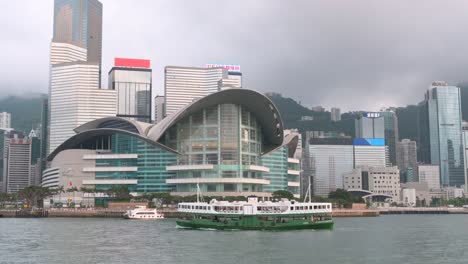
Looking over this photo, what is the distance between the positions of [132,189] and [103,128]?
1706 centimetres

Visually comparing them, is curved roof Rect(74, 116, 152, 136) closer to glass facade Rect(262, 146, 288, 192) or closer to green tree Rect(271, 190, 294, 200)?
glass facade Rect(262, 146, 288, 192)

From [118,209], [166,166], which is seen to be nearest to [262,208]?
[118,209]

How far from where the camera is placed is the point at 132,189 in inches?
5758

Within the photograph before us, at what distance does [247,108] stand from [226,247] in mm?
87345

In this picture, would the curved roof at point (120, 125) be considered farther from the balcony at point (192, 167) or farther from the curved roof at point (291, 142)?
the curved roof at point (291, 142)

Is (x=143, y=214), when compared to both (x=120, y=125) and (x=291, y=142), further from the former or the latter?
(x=291, y=142)

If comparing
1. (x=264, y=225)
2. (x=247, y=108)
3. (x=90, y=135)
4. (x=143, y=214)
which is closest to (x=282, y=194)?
(x=247, y=108)

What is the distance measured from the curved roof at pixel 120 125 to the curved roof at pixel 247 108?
253 centimetres

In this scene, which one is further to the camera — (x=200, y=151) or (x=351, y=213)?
(x=351, y=213)

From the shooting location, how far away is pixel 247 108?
14375 cm

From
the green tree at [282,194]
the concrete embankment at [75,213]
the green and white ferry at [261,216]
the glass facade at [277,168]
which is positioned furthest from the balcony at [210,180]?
the green and white ferry at [261,216]

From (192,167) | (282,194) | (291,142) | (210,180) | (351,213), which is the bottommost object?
(351,213)

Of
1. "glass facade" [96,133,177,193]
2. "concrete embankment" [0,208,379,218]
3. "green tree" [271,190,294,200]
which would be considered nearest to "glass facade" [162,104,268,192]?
"glass facade" [96,133,177,193]

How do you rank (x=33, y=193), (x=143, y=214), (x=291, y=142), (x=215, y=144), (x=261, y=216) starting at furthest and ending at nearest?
(x=291, y=142), (x=33, y=193), (x=215, y=144), (x=143, y=214), (x=261, y=216)
